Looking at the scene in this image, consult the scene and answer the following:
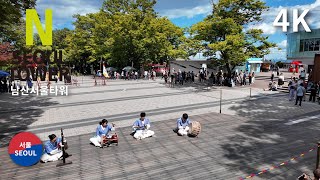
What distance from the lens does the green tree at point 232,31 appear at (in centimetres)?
2685

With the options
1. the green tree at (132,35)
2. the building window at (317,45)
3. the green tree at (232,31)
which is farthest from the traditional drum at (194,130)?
the building window at (317,45)

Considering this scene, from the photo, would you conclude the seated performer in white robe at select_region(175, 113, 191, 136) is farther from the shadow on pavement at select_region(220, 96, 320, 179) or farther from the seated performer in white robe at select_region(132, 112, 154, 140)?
the shadow on pavement at select_region(220, 96, 320, 179)

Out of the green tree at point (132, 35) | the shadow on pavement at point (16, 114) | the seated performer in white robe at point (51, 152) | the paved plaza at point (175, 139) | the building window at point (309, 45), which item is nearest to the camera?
the paved plaza at point (175, 139)

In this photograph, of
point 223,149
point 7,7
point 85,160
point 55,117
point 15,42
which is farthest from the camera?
point 15,42

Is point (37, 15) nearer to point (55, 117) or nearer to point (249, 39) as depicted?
point (55, 117)

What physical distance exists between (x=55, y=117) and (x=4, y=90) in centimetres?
1506

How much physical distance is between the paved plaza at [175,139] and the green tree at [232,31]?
8.62 metres

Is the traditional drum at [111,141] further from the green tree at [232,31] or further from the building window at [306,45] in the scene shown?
the building window at [306,45]

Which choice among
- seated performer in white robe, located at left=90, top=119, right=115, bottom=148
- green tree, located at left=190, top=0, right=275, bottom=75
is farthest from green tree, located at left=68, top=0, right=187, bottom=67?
seated performer in white robe, located at left=90, top=119, right=115, bottom=148

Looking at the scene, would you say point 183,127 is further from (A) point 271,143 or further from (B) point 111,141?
(A) point 271,143

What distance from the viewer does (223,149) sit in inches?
392

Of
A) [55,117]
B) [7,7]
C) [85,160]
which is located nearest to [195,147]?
[85,160]

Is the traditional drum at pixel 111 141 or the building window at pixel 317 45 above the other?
the building window at pixel 317 45

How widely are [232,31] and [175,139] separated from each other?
63.5 ft
